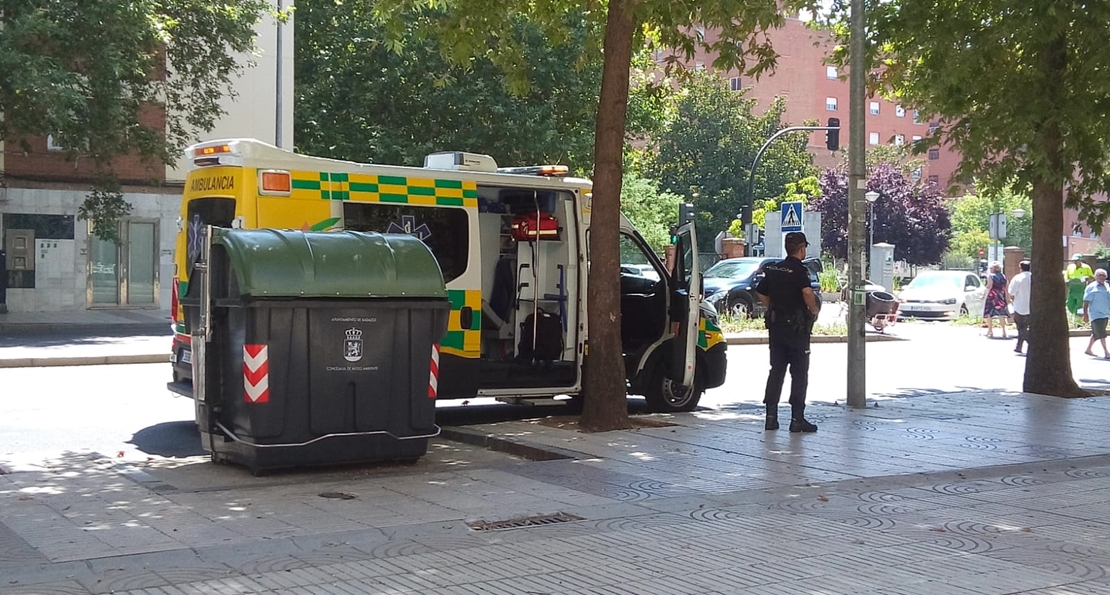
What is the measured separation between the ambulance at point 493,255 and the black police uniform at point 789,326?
4.15 feet

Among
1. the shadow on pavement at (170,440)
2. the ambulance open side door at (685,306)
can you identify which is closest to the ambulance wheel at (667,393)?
the ambulance open side door at (685,306)

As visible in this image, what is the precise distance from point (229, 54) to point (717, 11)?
18.8 metres

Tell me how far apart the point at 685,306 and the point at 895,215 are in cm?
5836

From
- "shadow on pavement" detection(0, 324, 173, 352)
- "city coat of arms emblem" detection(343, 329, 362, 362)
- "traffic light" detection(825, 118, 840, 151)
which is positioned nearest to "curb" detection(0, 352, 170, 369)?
"shadow on pavement" detection(0, 324, 173, 352)

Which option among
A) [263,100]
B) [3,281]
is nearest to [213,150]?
[3,281]

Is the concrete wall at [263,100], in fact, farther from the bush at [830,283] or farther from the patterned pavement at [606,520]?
the patterned pavement at [606,520]

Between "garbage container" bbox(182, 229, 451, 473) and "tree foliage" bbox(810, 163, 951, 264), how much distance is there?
59.7 m

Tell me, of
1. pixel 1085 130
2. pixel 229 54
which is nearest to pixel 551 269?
pixel 1085 130

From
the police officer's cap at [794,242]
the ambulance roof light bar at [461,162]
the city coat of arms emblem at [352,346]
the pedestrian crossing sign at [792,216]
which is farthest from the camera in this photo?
the pedestrian crossing sign at [792,216]

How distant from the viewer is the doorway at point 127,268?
2914 cm

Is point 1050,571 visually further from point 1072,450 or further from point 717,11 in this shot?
point 717,11

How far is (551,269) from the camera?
12.7m

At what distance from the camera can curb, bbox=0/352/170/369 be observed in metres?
17.7

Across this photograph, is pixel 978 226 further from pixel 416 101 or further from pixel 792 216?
pixel 792 216
